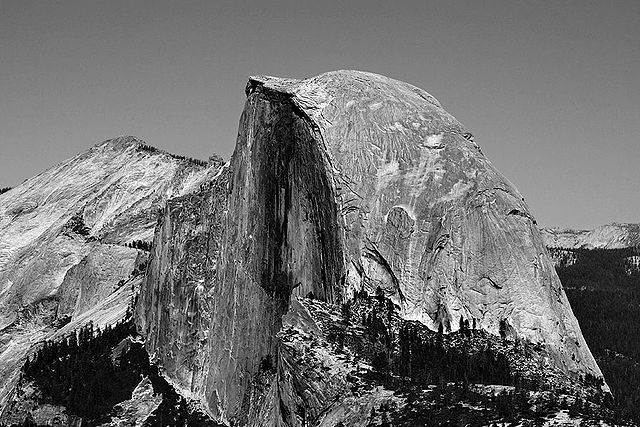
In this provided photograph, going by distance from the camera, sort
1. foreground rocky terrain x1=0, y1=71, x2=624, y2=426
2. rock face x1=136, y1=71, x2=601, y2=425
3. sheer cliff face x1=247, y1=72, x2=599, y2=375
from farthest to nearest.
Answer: rock face x1=136, y1=71, x2=601, y2=425
sheer cliff face x1=247, y1=72, x2=599, y2=375
foreground rocky terrain x1=0, y1=71, x2=624, y2=426

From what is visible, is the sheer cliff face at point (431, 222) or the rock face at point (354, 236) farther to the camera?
the rock face at point (354, 236)

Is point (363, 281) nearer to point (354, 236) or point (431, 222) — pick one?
point (354, 236)

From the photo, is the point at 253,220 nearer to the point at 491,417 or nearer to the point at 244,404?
the point at 244,404

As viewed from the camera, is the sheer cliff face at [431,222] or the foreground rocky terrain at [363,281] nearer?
the foreground rocky terrain at [363,281]

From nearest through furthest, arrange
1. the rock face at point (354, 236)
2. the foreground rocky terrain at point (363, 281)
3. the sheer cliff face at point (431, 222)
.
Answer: the foreground rocky terrain at point (363, 281) < the sheer cliff face at point (431, 222) < the rock face at point (354, 236)

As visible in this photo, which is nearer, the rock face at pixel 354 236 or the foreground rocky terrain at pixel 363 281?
the foreground rocky terrain at pixel 363 281

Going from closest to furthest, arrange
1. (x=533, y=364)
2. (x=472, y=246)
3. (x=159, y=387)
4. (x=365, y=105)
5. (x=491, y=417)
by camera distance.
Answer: (x=491, y=417), (x=533, y=364), (x=472, y=246), (x=365, y=105), (x=159, y=387)

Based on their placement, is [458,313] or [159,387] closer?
[458,313]

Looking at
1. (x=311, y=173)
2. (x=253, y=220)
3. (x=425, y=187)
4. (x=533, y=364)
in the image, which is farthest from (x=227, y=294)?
(x=533, y=364)

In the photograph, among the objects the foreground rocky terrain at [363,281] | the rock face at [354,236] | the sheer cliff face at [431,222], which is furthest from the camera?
the rock face at [354,236]
